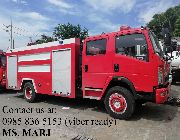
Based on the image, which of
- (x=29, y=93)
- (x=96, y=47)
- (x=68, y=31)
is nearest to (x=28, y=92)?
(x=29, y=93)

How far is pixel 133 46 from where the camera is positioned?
7.21m

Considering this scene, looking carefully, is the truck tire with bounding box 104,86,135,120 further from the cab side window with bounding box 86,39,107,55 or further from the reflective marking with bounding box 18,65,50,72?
the reflective marking with bounding box 18,65,50,72

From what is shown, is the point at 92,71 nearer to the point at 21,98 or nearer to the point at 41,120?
the point at 41,120

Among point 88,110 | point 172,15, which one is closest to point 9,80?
point 88,110

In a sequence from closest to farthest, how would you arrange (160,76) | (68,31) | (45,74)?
(160,76) < (45,74) < (68,31)

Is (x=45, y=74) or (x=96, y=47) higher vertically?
(x=96, y=47)

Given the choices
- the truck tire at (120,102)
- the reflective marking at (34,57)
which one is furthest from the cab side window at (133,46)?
the reflective marking at (34,57)

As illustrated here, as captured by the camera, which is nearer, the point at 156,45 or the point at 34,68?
the point at 156,45

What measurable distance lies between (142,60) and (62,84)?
3.30 m

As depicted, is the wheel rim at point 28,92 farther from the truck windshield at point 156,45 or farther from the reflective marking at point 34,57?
the truck windshield at point 156,45

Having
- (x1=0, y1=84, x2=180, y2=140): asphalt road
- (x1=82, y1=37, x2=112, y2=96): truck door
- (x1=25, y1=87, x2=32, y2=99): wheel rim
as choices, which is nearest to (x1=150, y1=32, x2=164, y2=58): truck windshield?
(x1=82, y1=37, x2=112, y2=96): truck door

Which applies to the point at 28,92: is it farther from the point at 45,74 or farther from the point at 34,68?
the point at 45,74

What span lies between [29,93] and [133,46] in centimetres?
547

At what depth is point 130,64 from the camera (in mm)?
7238
